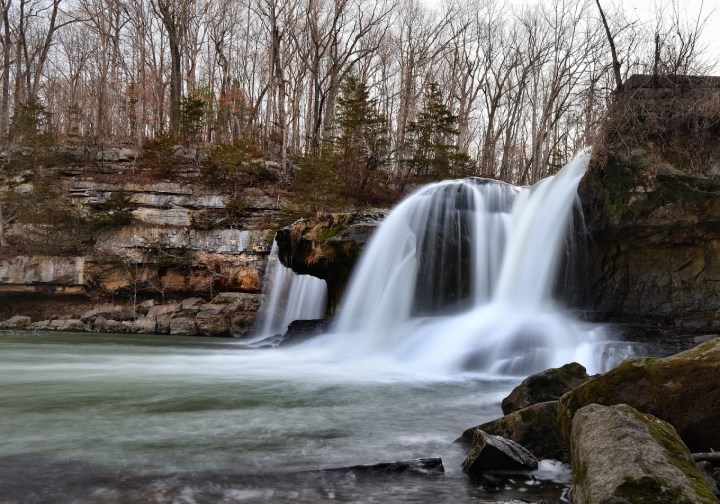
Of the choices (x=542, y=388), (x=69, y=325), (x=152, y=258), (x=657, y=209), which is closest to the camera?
(x=542, y=388)

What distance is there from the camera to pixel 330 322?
14.5m

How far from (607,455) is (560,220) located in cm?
905

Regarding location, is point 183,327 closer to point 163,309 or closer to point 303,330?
point 163,309

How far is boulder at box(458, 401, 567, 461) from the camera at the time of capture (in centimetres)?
427

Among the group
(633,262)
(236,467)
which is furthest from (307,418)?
(633,262)

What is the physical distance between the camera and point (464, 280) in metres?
12.6

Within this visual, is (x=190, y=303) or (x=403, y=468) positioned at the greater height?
(x=403, y=468)

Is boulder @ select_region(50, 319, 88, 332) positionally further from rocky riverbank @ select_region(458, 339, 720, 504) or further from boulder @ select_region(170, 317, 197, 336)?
rocky riverbank @ select_region(458, 339, 720, 504)

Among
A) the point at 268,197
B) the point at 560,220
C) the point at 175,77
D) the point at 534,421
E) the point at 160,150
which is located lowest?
the point at 534,421

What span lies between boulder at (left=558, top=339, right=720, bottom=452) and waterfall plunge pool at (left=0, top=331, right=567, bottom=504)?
0.67 metres

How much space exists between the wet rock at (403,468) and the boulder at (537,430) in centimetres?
78

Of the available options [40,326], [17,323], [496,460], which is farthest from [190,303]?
[496,460]

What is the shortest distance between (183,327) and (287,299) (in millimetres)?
3531

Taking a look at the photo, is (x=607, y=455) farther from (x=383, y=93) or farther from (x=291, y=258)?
(x=383, y=93)
